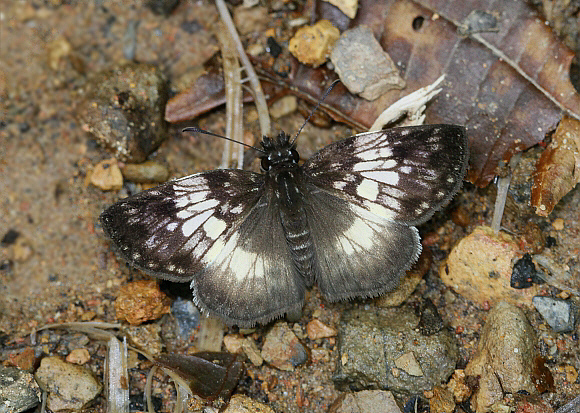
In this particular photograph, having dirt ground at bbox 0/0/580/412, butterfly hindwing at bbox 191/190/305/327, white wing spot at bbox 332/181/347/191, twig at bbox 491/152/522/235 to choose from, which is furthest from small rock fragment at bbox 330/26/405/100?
butterfly hindwing at bbox 191/190/305/327

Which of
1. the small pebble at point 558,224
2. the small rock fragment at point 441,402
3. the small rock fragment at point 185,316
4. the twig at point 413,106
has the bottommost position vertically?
the small rock fragment at point 185,316

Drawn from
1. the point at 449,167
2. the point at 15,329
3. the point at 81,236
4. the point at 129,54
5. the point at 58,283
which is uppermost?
the point at 449,167

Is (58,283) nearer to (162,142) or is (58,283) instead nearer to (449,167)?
(162,142)

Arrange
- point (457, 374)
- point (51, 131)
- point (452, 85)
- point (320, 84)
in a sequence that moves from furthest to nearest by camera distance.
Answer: point (51, 131), point (320, 84), point (452, 85), point (457, 374)

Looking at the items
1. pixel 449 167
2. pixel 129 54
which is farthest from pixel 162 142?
pixel 449 167

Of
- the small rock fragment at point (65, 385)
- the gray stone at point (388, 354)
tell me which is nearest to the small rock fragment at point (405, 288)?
the gray stone at point (388, 354)

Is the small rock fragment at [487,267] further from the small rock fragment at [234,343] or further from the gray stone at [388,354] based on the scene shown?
the small rock fragment at [234,343]
